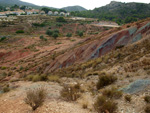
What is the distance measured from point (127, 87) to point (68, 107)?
10.8 feet

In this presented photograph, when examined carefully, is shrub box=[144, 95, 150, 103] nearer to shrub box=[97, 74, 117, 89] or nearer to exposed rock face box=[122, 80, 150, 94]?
exposed rock face box=[122, 80, 150, 94]

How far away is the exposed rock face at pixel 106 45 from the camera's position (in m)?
14.1

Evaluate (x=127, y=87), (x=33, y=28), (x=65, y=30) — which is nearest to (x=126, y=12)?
(x=65, y=30)

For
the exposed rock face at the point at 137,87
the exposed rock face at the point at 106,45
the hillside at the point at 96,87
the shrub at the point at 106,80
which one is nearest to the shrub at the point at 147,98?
the hillside at the point at 96,87

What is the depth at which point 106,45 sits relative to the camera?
15.3 m

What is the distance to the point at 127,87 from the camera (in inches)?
233

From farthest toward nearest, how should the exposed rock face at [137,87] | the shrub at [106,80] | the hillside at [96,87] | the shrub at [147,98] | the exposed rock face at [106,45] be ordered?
the exposed rock face at [106,45] → the shrub at [106,80] → the exposed rock face at [137,87] → the hillside at [96,87] → the shrub at [147,98]

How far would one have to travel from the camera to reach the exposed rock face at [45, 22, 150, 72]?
1408 cm

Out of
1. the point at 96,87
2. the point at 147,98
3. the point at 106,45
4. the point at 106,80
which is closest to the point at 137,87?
the point at 147,98

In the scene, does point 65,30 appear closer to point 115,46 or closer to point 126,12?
point 115,46

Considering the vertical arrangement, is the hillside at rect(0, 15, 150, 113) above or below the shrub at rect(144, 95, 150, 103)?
below

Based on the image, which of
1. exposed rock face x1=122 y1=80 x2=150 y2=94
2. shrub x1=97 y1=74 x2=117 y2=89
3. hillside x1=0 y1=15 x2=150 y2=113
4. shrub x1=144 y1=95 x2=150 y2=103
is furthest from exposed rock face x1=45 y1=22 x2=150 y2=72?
shrub x1=144 y1=95 x2=150 y2=103

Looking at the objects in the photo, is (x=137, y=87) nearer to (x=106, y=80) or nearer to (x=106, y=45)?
(x=106, y=80)

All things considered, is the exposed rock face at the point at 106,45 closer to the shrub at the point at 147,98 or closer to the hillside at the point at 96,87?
the hillside at the point at 96,87
